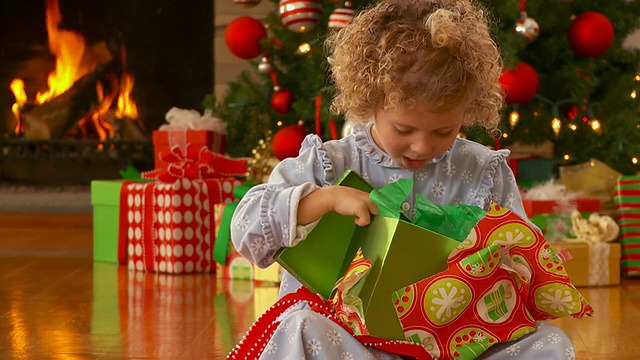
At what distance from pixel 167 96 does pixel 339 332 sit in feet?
10.3

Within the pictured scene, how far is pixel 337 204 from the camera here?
1240 mm

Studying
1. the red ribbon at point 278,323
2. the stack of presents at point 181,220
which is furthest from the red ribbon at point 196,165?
the red ribbon at point 278,323

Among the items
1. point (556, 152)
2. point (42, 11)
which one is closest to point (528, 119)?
point (556, 152)

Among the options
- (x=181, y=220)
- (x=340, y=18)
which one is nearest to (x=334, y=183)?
(x=340, y=18)

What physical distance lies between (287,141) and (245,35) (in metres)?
0.40

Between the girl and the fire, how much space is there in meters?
2.98

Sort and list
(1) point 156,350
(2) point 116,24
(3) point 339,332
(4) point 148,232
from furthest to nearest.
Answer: (2) point 116,24
(4) point 148,232
(1) point 156,350
(3) point 339,332

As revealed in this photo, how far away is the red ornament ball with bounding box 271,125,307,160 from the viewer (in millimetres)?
2902

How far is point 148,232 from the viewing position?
294cm

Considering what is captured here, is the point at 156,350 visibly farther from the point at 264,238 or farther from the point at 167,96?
the point at 167,96

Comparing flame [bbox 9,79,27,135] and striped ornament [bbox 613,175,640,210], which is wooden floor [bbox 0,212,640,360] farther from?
flame [bbox 9,79,27,135]

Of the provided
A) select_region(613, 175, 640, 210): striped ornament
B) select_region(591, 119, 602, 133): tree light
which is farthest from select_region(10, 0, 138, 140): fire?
select_region(613, 175, 640, 210): striped ornament

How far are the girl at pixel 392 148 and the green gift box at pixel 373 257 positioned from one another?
24mm

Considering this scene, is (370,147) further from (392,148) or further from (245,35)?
(245,35)
